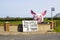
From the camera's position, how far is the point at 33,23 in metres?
34.2

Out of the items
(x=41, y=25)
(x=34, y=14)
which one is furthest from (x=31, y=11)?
(x=41, y=25)

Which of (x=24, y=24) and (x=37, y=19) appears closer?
(x=24, y=24)

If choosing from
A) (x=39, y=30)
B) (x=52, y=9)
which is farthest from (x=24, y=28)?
(x=52, y=9)

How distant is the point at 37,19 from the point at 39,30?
2.11 meters

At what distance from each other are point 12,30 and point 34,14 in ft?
15.7

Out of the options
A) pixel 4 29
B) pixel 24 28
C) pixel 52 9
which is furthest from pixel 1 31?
pixel 52 9

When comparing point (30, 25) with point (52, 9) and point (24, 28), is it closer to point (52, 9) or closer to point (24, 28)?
point (24, 28)

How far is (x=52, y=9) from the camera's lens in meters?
36.2

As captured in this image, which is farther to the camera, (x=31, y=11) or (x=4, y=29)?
(x=31, y=11)

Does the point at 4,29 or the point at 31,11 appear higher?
the point at 31,11

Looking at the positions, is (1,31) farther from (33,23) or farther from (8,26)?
(33,23)

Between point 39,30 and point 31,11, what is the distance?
3.76 meters

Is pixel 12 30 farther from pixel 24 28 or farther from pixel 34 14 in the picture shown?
pixel 34 14

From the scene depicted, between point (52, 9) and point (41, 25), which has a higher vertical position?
point (52, 9)
